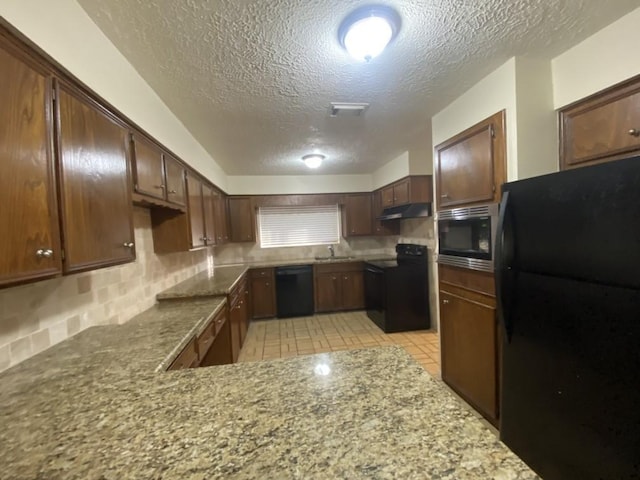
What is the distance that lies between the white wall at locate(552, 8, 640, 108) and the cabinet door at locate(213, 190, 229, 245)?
3606 mm

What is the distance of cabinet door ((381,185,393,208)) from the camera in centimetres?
445

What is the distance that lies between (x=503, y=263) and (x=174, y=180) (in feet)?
7.89

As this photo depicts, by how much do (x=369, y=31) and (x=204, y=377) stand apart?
5.47 ft

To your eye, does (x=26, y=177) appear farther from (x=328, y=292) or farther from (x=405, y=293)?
(x=328, y=292)

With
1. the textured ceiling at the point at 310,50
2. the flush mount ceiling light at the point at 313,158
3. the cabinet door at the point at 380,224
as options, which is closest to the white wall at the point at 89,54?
the textured ceiling at the point at 310,50

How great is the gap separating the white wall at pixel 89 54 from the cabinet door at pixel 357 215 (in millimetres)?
3443

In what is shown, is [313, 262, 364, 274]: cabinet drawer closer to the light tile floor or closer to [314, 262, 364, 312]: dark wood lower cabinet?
[314, 262, 364, 312]: dark wood lower cabinet

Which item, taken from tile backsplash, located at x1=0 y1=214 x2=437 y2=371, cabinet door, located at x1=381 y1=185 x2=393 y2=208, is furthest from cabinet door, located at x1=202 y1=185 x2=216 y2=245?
cabinet door, located at x1=381 y1=185 x2=393 y2=208

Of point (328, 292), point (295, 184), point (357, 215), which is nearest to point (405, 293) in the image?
point (328, 292)

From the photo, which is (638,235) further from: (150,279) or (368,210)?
(368,210)

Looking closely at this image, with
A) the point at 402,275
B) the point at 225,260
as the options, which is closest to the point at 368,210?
the point at 402,275

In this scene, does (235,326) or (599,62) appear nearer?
(599,62)

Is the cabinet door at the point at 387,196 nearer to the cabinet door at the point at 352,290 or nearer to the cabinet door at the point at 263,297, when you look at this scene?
the cabinet door at the point at 352,290

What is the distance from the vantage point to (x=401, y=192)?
161 inches
